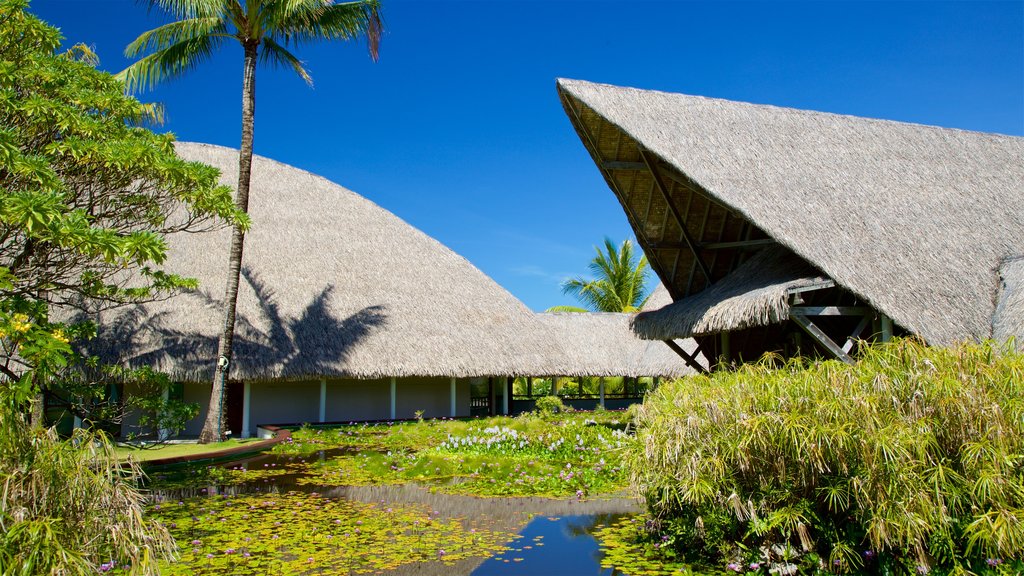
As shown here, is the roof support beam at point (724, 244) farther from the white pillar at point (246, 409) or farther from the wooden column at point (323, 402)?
the white pillar at point (246, 409)

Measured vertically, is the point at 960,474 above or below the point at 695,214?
below

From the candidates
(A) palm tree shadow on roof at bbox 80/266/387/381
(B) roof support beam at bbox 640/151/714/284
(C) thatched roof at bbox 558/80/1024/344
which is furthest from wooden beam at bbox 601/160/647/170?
(A) palm tree shadow on roof at bbox 80/266/387/381

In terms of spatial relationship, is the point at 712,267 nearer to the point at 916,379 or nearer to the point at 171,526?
the point at 916,379

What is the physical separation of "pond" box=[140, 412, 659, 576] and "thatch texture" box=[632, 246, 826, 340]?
244cm

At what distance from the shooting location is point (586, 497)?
768cm

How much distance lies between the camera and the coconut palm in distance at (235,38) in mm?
13266

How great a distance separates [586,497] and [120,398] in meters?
12.4

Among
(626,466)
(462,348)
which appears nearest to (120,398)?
(462,348)

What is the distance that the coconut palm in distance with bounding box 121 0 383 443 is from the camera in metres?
13.3

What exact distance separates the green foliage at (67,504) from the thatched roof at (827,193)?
8.35 m

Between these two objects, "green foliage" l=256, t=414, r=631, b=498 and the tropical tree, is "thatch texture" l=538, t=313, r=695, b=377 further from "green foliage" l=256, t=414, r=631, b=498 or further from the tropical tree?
the tropical tree

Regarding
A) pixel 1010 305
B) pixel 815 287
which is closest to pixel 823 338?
pixel 815 287

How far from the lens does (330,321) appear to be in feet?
57.9

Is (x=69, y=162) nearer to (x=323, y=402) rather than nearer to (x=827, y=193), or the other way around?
(x=323, y=402)
